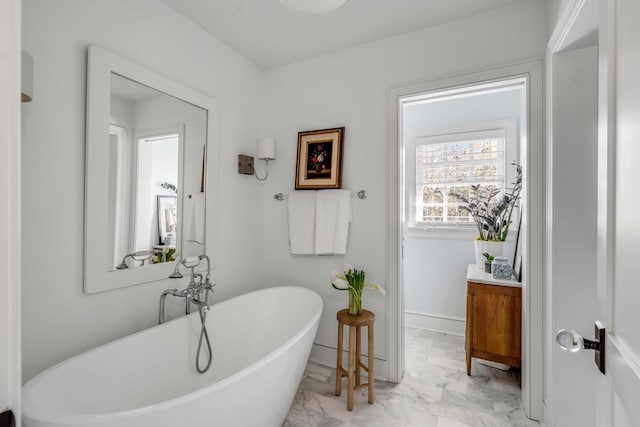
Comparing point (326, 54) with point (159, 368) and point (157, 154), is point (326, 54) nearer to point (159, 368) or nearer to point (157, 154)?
point (157, 154)

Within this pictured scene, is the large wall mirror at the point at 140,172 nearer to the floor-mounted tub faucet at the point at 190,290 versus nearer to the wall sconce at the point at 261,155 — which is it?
the floor-mounted tub faucet at the point at 190,290

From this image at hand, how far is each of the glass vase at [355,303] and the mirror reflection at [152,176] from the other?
1115 millimetres

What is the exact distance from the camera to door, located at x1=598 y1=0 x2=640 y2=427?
64 centimetres

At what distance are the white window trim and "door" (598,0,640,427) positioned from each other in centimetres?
233

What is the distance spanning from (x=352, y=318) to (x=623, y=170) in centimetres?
163

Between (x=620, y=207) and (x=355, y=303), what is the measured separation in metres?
1.58

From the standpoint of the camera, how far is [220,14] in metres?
2.04

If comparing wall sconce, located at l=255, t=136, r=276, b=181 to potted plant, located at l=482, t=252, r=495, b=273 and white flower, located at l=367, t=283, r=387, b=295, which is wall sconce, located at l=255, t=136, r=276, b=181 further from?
potted plant, located at l=482, t=252, r=495, b=273

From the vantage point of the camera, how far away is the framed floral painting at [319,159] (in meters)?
2.43

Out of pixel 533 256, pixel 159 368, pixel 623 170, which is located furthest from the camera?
pixel 533 256

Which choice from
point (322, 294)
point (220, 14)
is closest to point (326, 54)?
point (220, 14)

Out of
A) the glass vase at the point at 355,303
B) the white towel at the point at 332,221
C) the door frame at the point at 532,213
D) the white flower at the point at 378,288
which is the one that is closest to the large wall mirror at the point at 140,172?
the white towel at the point at 332,221

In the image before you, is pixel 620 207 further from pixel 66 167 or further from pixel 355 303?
pixel 66 167
